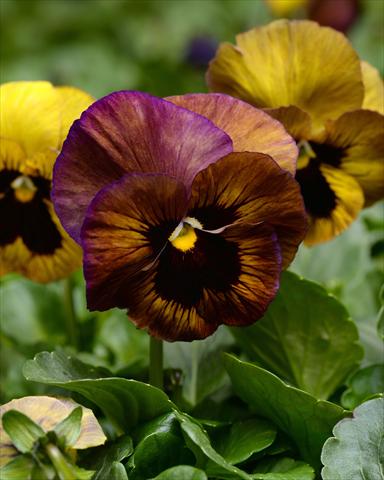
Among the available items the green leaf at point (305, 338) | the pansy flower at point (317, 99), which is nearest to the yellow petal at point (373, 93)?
the pansy flower at point (317, 99)

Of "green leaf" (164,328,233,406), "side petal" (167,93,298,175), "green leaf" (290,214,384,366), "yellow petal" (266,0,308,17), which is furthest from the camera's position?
"yellow petal" (266,0,308,17)

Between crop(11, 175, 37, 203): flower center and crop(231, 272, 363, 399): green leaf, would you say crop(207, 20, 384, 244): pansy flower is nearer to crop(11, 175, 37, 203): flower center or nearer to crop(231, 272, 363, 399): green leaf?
crop(231, 272, 363, 399): green leaf

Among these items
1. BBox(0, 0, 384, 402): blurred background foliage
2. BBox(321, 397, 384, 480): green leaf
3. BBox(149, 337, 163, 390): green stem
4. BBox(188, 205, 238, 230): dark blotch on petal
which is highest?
BBox(188, 205, 238, 230): dark blotch on petal

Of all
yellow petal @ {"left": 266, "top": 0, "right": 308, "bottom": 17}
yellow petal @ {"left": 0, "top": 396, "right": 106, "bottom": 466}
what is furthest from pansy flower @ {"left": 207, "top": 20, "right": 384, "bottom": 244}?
yellow petal @ {"left": 266, "top": 0, "right": 308, "bottom": 17}

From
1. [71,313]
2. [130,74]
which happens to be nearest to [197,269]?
[71,313]

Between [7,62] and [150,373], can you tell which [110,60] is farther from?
[150,373]

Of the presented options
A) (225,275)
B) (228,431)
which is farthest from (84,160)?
(228,431)

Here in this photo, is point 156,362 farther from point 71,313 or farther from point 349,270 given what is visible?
point 349,270
